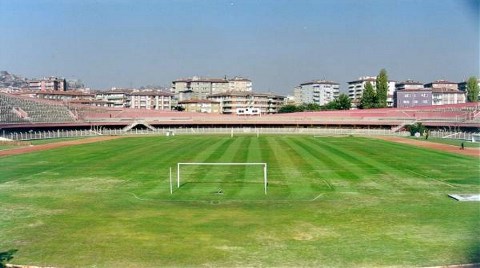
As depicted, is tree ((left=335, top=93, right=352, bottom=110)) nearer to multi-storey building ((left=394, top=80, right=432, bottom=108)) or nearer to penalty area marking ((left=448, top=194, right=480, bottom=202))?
multi-storey building ((left=394, top=80, right=432, bottom=108))

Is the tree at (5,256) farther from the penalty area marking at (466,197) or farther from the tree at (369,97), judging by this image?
the tree at (369,97)

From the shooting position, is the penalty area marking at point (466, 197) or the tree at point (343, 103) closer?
the penalty area marking at point (466, 197)

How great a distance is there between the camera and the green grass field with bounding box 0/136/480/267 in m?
16.0

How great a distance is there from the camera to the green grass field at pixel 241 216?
52.5 feet

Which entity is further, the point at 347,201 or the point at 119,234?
the point at 347,201

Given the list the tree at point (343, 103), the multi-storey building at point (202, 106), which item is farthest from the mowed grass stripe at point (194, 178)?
the multi-storey building at point (202, 106)

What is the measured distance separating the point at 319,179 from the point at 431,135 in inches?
2454

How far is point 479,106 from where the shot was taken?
96.7m

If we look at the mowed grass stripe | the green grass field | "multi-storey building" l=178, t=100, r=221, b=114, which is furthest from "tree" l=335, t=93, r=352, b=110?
the green grass field

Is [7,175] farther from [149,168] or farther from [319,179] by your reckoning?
[319,179]

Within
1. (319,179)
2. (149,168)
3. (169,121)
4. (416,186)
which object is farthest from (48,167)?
(169,121)

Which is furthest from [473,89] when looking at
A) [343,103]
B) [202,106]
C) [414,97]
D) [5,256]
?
[5,256]

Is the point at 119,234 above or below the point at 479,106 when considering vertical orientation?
below

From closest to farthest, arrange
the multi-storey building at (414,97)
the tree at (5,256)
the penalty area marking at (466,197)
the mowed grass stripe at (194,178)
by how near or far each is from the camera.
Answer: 1. the tree at (5,256)
2. the penalty area marking at (466,197)
3. the mowed grass stripe at (194,178)
4. the multi-storey building at (414,97)
